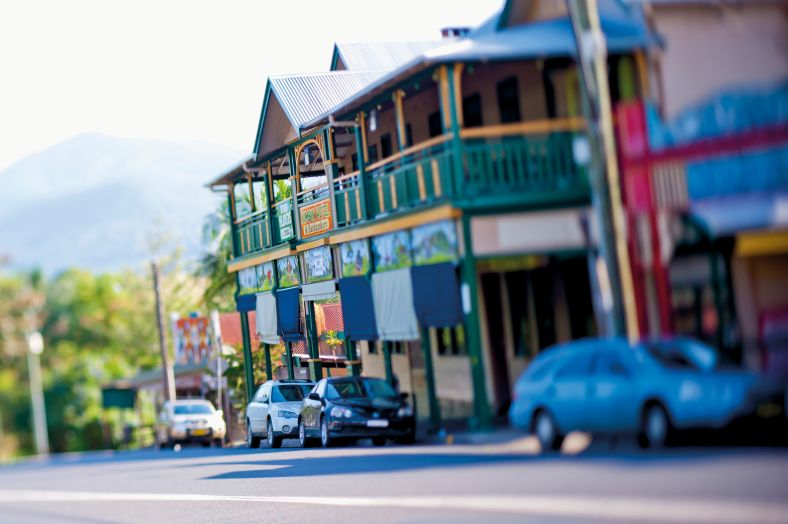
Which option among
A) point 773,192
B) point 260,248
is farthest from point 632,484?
point 260,248

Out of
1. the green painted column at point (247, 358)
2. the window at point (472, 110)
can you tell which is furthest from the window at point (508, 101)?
the green painted column at point (247, 358)

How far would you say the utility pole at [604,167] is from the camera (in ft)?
61.4

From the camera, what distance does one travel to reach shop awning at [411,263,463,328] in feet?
78.2

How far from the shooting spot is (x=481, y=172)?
2266 centimetres

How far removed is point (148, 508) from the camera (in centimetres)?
3102

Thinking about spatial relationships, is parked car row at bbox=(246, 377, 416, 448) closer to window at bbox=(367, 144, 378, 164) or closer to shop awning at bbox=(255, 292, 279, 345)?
shop awning at bbox=(255, 292, 279, 345)

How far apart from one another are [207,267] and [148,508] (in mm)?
23525

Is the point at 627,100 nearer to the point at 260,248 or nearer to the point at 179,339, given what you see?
the point at 260,248

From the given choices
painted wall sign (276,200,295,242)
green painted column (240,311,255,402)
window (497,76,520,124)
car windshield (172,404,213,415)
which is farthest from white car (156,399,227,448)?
window (497,76,520,124)

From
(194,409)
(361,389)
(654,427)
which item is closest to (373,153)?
(361,389)

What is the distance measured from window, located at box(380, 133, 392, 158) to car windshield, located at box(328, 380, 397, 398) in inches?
245

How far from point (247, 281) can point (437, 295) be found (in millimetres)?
13861

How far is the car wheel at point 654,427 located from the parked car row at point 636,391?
1cm

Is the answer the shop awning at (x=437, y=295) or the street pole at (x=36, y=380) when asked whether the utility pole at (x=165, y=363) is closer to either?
the street pole at (x=36, y=380)
